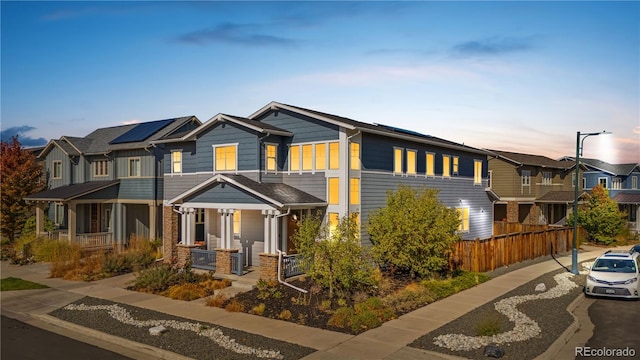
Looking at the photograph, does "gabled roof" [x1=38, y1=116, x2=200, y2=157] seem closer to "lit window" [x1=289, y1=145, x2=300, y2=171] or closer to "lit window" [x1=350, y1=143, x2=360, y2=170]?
"lit window" [x1=289, y1=145, x2=300, y2=171]

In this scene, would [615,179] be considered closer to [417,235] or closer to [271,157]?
[417,235]

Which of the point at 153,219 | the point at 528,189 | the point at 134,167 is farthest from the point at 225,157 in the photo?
the point at 528,189

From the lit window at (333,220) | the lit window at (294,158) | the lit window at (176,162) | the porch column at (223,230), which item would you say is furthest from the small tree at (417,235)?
the lit window at (176,162)

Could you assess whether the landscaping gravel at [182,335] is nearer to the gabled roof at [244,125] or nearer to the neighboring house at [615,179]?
the gabled roof at [244,125]

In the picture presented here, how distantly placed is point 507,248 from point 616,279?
27.6 feet

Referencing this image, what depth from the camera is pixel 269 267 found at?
20578 mm

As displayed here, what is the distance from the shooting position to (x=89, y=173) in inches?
1417

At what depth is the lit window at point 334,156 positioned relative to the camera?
23.2m

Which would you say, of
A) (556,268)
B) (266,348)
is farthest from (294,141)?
(556,268)

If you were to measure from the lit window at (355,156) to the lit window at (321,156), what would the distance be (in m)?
1.30

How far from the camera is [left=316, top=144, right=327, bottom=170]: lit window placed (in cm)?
2364

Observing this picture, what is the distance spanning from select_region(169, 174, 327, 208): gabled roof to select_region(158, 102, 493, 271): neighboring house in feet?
0.16

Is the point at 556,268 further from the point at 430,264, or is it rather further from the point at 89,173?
the point at 89,173

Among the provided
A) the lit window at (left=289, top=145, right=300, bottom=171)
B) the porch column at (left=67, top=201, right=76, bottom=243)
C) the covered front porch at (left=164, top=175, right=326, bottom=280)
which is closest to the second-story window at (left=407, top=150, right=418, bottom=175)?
the lit window at (left=289, top=145, right=300, bottom=171)
